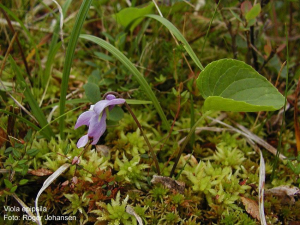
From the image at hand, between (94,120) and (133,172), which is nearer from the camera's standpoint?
(94,120)

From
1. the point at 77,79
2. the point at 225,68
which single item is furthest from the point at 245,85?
the point at 77,79

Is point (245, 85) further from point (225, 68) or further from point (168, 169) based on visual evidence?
point (168, 169)

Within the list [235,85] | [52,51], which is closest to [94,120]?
[235,85]

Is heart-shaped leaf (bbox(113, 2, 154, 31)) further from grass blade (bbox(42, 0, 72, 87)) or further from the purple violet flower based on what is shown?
the purple violet flower

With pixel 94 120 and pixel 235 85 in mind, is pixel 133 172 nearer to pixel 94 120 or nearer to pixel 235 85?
pixel 94 120

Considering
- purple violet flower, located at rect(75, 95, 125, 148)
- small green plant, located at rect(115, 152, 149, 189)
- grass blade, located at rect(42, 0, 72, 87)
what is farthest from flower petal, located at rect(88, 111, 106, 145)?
grass blade, located at rect(42, 0, 72, 87)

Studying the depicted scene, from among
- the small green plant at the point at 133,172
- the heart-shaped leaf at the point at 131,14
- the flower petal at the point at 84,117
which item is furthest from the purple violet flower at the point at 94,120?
the heart-shaped leaf at the point at 131,14

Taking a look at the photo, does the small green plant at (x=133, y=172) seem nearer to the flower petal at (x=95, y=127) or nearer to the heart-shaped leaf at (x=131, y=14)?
the flower petal at (x=95, y=127)

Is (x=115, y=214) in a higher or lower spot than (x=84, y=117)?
lower
